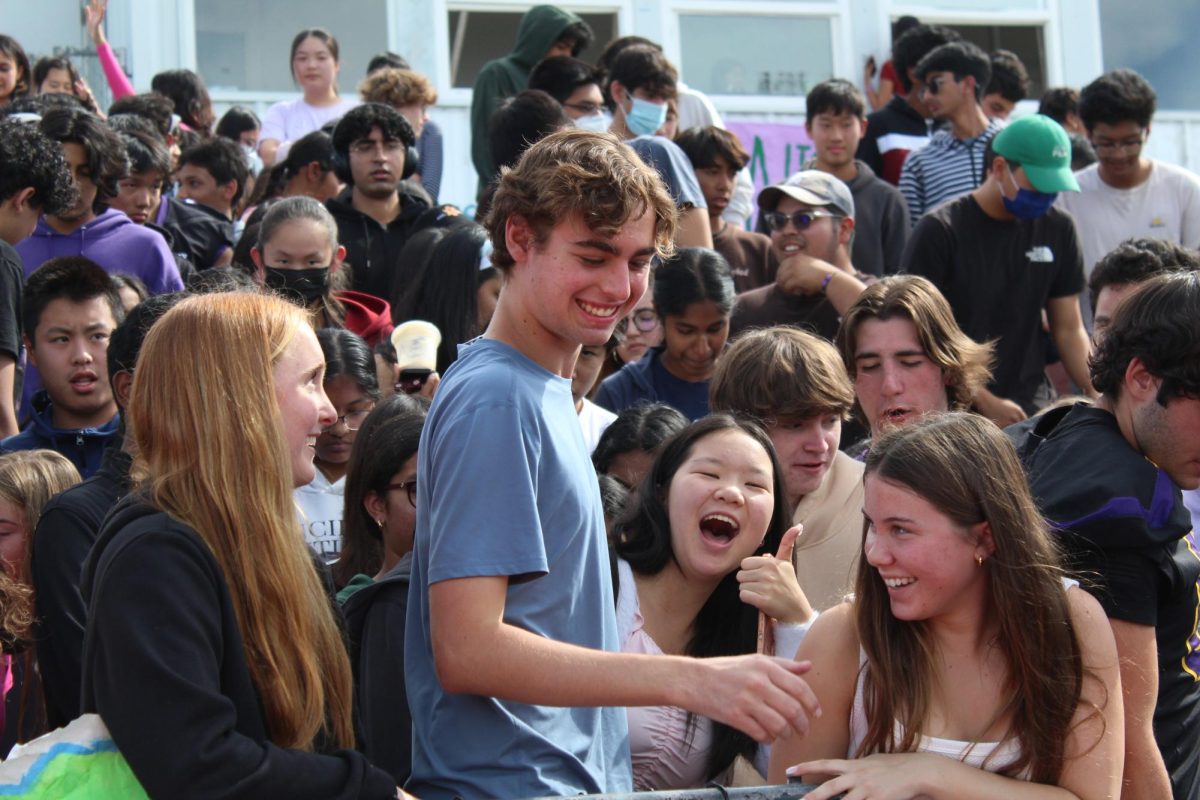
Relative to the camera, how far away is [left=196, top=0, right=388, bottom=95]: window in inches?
446

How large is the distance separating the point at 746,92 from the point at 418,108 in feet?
13.4

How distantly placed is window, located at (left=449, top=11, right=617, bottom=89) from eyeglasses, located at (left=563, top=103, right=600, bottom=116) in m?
4.15

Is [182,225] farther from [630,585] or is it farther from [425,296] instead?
[630,585]

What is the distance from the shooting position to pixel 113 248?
626 cm

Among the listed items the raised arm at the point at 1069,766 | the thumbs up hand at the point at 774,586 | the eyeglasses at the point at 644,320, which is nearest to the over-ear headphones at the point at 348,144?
the eyeglasses at the point at 644,320

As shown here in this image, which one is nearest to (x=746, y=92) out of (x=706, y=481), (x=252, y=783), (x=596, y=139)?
(x=706, y=481)

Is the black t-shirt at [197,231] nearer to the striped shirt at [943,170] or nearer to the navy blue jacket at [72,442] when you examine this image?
the navy blue jacket at [72,442]

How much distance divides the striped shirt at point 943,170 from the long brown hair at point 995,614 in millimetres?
5439

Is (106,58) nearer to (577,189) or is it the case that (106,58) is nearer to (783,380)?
(783,380)

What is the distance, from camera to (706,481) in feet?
12.3

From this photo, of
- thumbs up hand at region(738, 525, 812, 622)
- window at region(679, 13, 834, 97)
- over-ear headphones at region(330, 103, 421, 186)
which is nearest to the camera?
thumbs up hand at region(738, 525, 812, 622)

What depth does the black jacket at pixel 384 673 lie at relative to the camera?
3.27 m

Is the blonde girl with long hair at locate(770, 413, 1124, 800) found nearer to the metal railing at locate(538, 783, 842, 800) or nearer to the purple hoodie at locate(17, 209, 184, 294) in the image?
the metal railing at locate(538, 783, 842, 800)

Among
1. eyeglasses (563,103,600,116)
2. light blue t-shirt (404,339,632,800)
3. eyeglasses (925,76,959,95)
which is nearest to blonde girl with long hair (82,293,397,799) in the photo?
light blue t-shirt (404,339,632,800)
